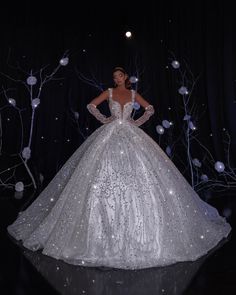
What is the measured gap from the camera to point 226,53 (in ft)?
21.2

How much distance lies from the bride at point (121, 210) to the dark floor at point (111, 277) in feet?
0.25

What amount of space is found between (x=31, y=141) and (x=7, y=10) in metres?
2.01

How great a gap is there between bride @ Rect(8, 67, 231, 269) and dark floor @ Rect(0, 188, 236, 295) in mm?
76

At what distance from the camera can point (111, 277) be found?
3.08 metres

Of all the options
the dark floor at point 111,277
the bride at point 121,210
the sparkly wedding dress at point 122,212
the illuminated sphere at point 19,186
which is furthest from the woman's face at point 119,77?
the illuminated sphere at point 19,186

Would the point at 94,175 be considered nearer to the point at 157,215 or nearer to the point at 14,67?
the point at 157,215

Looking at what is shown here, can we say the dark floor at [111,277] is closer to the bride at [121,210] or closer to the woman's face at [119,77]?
the bride at [121,210]

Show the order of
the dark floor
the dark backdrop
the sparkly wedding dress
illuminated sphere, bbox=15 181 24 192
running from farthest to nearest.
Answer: the dark backdrop < illuminated sphere, bbox=15 181 24 192 < the sparkly wedding dress < the dark floor

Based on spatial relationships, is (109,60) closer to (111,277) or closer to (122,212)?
(122,212)

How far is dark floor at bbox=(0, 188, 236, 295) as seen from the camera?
2908 mm

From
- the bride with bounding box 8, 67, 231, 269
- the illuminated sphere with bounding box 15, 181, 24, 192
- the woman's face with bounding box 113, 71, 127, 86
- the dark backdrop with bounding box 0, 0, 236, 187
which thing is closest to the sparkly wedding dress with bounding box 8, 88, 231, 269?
the bride with bounding box 8, 67, 231, 269

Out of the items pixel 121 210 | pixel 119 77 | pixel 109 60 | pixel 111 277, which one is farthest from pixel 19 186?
pixel 111 277

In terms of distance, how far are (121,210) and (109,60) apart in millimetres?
4239

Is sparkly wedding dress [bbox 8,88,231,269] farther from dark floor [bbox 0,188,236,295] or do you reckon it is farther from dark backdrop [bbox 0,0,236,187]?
dark backdrop [bbox 0,0,236,187]
